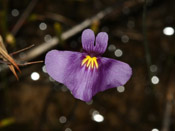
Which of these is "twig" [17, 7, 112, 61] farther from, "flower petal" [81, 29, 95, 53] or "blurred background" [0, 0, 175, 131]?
"flower petal" [81, 29, 95, 53]

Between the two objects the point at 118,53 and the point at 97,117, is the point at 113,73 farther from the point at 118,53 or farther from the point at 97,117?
the point at 118,53

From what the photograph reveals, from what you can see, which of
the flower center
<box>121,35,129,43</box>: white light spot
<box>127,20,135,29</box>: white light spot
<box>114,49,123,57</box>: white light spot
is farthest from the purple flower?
<box>127,20,135,29</box>: white light spot

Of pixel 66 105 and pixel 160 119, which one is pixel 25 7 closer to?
pixel 66 105

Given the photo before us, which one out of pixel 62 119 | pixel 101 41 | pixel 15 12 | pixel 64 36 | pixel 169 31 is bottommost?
pixel 62 119

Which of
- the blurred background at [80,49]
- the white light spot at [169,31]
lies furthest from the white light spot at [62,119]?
the white light spot at [169,31]

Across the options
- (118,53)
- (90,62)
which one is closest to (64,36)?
(118,53)

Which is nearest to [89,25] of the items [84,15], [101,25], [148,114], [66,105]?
[101,25]

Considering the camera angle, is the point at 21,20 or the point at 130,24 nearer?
the point at 21,20

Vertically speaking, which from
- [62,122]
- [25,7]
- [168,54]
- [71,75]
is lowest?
[62,122]
